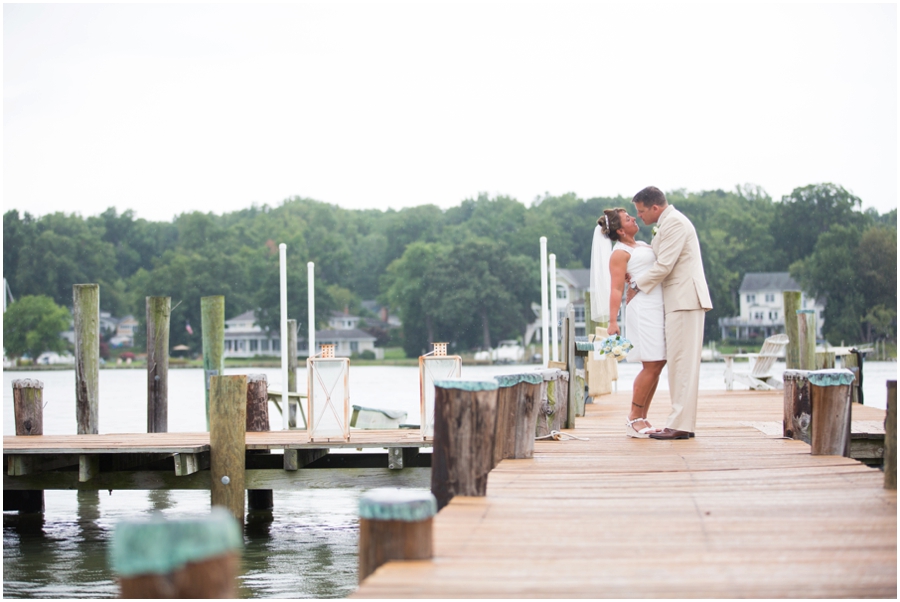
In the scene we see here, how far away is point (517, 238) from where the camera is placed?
9762 centimetres

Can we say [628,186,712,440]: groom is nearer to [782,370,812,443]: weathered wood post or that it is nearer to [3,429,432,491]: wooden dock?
[782,370,812,443]: weathered wood post

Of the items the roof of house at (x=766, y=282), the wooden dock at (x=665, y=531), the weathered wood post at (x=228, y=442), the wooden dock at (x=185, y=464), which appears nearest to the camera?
the wooden dock at (x=665, y=531)

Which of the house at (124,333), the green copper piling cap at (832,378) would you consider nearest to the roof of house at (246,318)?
the house at (124,333)

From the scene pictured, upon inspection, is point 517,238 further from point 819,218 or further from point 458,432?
point 458,432

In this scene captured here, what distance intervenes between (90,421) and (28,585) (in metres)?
2.86

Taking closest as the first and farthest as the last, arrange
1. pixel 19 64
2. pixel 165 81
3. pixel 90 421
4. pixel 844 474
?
pixel 844 474
pixel 90 421
pixel 19 64
pixel 165 81

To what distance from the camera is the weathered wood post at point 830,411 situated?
6016mm

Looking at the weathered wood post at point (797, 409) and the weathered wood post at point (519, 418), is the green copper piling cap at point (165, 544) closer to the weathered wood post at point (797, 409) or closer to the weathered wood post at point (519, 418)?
the weathered wood post at point (519, 418)

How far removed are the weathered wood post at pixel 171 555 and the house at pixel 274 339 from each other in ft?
281

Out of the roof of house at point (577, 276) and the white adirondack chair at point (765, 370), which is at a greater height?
the roof of house at point (577, 276)

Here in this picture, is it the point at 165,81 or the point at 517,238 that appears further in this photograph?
the point at 517,238

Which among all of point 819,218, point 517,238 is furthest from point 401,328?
point 819,218

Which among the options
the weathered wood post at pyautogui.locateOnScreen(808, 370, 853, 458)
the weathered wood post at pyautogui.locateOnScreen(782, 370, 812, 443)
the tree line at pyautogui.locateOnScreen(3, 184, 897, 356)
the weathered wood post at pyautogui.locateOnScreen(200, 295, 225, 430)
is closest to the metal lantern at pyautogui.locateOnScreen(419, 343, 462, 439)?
the weathered wood post at pyautogui.locateOnScreen(782, 370, 812, 443)

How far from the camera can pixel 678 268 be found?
7.23 meters
